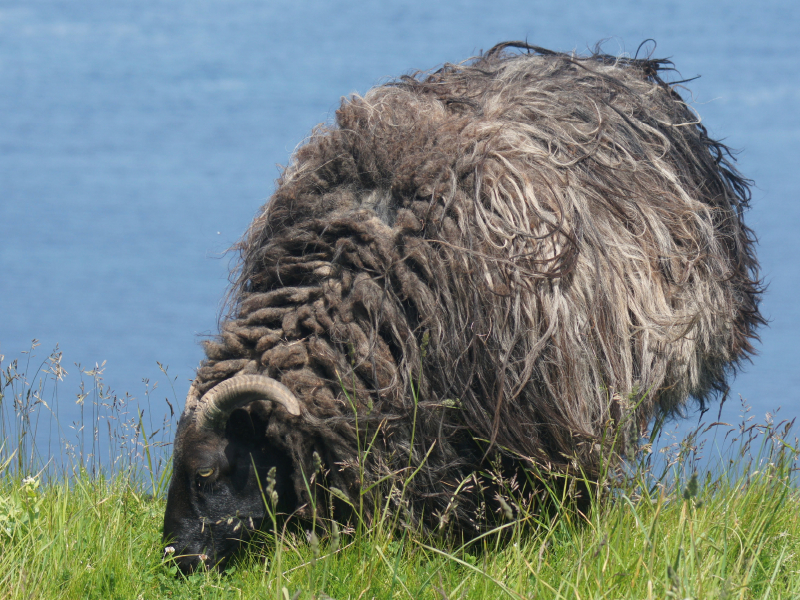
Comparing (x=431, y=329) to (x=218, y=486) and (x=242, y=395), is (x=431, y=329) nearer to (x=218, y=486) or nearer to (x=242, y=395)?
(x=242, y=395)

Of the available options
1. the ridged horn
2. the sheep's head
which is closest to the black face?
the sheep's head

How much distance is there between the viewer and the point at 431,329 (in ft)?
11.8

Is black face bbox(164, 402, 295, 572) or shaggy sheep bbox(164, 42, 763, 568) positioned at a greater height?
shaggy sheep bbox(164, 42, 763, 568)

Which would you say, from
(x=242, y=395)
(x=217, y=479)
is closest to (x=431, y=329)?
(x=242, y=395)

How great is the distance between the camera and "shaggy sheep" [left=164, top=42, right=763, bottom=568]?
141 inches

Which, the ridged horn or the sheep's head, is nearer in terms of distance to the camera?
the ridged horn

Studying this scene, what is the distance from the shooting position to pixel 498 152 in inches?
152

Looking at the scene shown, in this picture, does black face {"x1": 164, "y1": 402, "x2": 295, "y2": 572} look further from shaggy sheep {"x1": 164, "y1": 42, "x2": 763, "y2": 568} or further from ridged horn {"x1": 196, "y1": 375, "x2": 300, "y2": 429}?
ridged horn {"x1": 196, "y1": 375, "x2": 300, "y2": 429}

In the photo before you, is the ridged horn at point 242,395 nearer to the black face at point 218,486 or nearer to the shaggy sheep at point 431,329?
the shaggy sheep at point 431,329

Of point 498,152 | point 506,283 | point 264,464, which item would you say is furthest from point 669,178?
point 264,464

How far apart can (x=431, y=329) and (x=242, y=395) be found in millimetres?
900

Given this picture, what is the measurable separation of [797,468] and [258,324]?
2503mm

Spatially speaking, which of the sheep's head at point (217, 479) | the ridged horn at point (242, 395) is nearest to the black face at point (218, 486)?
the sheep's head at point (217, 479)

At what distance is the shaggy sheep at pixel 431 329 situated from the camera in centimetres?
357
